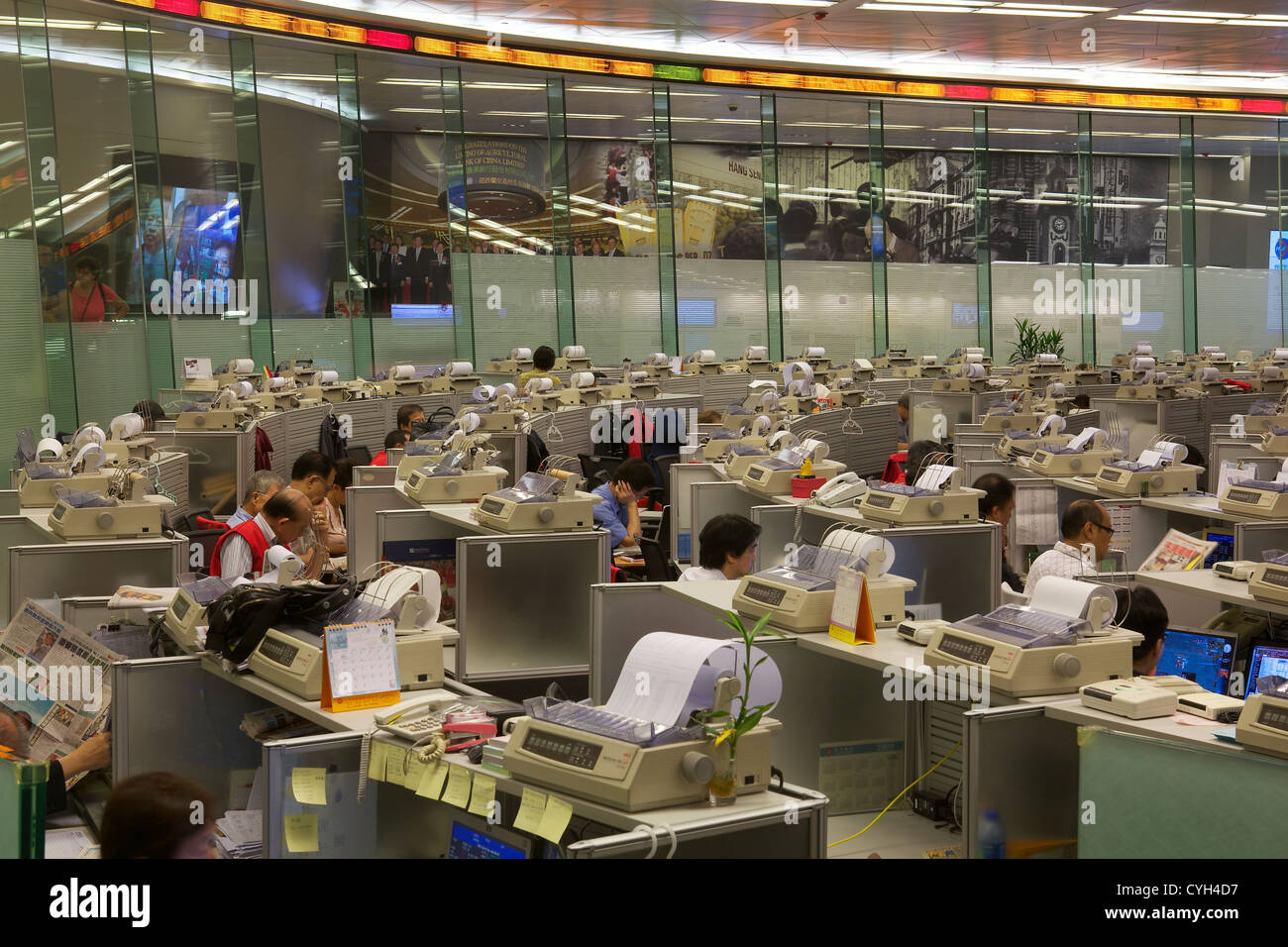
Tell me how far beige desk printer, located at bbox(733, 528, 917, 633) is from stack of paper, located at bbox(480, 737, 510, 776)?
1.28 meters

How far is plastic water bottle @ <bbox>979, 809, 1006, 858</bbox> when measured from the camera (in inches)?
119

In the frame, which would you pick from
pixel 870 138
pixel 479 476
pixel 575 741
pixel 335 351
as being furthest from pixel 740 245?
pixel 575 741

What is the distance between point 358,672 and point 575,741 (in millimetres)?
941

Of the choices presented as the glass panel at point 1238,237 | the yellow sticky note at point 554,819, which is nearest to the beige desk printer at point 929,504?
the yellow sticky note at point 554,819

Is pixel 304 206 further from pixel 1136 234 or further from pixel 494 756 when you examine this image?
pixel 494 756

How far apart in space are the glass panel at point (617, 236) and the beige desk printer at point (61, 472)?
35.5 ft

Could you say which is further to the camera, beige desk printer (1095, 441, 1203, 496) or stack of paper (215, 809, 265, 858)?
beige desk printer (1095, 441, 1203, 496)

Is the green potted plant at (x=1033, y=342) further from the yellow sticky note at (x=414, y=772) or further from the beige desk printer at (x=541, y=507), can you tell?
the yellow sticky note at (x=414, y=772)

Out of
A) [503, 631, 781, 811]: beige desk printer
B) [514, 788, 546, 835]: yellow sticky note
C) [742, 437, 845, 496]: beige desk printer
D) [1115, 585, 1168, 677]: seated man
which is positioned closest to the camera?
[503, 631, 781, 811]: beige desk printer

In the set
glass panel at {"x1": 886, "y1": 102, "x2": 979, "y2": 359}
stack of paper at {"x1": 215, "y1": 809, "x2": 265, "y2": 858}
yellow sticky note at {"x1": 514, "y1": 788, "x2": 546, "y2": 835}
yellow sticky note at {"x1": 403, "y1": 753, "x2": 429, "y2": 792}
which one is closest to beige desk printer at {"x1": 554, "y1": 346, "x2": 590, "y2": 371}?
glass panel at {"x1": 886, "y1": 102, "x2": 979, "y2": 359}

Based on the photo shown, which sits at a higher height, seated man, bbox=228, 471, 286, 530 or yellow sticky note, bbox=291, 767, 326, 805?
seated man, bbox=228, 471, 286, 530

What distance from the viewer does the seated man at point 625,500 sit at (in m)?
7.32

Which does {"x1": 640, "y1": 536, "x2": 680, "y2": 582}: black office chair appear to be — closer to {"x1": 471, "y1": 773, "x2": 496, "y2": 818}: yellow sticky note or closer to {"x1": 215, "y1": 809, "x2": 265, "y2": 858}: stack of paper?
{"x1": 215, "y1": 809, "x2": 265, "y2": 858}: stack of paper
